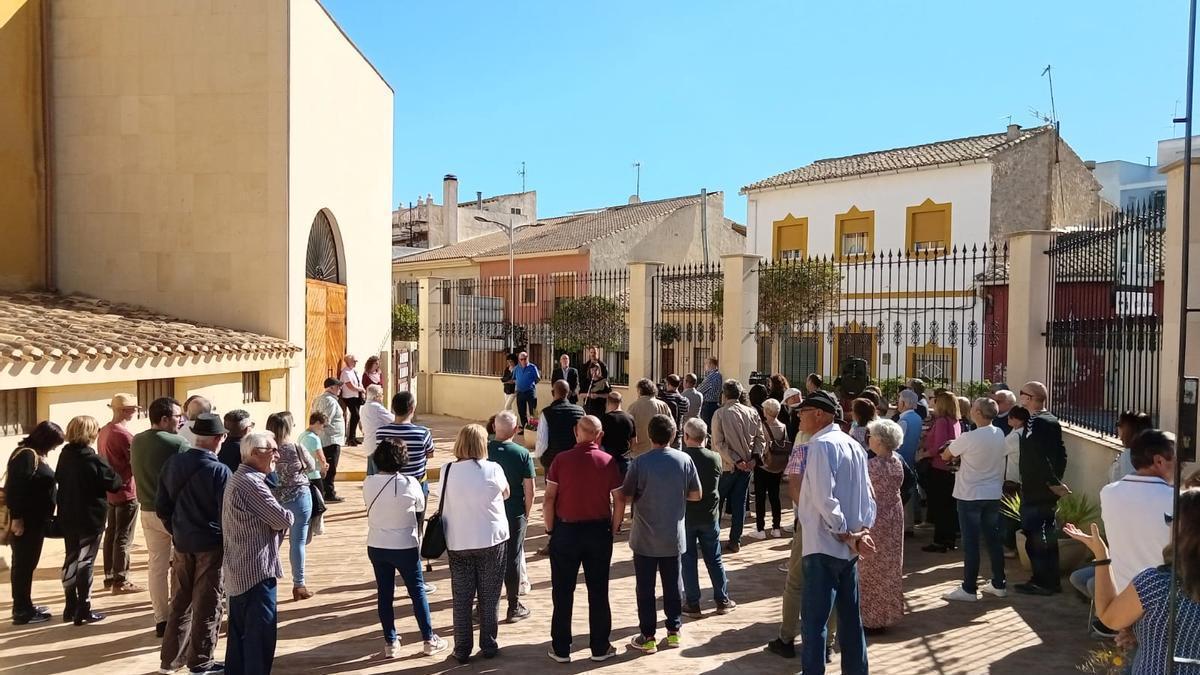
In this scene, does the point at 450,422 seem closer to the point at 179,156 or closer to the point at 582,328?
the point at 582,328

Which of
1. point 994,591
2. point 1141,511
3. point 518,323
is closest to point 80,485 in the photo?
point 1141,511

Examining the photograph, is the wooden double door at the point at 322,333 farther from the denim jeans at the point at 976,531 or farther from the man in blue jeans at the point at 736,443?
the denim jeans at the point at 976,531

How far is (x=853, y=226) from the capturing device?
26922mm

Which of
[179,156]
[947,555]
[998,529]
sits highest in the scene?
[179,156]

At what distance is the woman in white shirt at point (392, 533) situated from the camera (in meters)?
5.56

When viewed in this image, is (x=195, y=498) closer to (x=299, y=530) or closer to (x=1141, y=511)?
(x=299, y=530)

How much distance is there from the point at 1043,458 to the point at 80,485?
23.6ft

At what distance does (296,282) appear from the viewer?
42.5ft

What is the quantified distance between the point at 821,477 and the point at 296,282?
33.1 feet

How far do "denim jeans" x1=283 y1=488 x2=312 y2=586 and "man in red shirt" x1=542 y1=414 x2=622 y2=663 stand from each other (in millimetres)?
2220

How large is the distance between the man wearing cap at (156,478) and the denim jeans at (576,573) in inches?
106

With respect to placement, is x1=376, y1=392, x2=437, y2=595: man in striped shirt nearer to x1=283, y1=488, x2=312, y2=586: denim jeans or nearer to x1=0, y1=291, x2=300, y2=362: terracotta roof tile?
x1=283, y1=488, x2=312, y2=586: denim jeans

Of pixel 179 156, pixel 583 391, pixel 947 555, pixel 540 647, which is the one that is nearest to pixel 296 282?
pixel 179 156

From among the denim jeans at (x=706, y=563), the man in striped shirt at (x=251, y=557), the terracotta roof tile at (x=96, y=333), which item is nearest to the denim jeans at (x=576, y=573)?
the denim jeans at (x=706, y=563)
